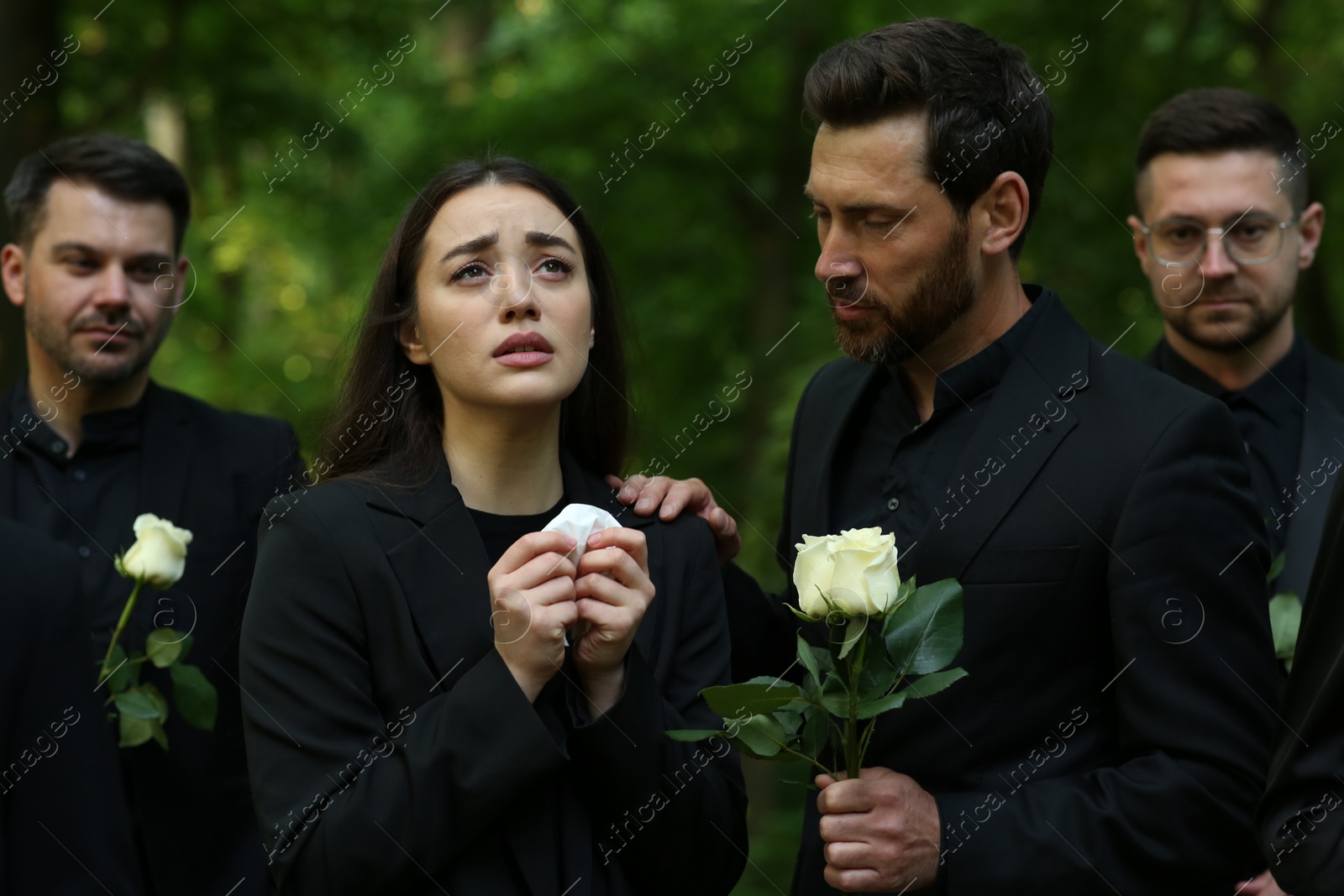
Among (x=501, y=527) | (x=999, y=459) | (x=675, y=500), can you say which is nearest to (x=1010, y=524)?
(x=999, y=459)

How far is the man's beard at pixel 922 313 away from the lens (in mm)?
3141

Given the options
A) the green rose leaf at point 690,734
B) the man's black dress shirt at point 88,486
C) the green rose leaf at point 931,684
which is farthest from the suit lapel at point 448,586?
the man's black dress shirt at point 88,486

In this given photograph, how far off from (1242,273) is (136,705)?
3233 millimetres

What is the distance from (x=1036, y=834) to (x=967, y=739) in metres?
0.24

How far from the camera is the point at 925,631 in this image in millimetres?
2605

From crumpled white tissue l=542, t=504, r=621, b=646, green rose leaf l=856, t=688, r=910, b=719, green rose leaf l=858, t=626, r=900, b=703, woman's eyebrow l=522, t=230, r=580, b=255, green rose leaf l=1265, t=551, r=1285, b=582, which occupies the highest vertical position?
woman's eyebrow l=522, t=230, r=580, b=255

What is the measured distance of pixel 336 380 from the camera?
3557 mm

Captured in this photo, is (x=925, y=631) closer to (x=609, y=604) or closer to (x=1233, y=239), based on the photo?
(x=609, y=604)

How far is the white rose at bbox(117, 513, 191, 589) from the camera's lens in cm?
363

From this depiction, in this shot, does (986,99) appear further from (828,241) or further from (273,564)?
(273,564)

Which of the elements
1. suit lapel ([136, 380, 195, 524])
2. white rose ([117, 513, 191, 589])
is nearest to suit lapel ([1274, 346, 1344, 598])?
→ white rose ([117, 513, 191, 589])

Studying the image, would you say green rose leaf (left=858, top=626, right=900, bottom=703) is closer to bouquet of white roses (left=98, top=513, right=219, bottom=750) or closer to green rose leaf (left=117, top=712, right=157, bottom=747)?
bouquet of white roses (left=98, top=513, right=219, bottom=750)

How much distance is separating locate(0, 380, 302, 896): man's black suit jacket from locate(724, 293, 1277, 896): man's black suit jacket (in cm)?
175

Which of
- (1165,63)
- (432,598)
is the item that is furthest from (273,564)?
(1165,63)
